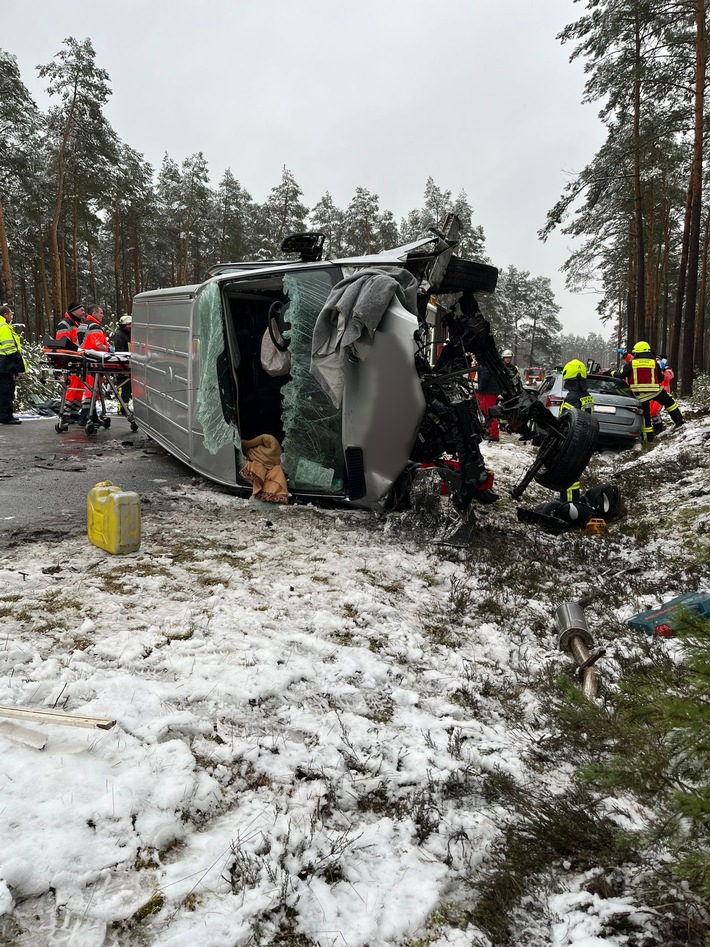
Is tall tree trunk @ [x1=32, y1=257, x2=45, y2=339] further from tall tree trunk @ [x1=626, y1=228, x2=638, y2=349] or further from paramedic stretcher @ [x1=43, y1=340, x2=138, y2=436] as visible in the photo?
tall tree trunk @ [x1=626, y1=228, x2=638, y2=349]

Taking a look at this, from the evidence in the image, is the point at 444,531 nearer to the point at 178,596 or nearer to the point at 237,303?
the point at 178,596

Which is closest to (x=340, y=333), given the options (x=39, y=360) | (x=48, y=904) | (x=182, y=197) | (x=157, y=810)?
(x=157, y=810)

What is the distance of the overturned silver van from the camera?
480cm

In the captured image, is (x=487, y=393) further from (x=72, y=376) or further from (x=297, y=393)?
(x=72, y=376)

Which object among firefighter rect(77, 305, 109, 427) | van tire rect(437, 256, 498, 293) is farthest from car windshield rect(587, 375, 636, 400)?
firefighter rect(77, 305, 109, 427)

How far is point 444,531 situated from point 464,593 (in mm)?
1152

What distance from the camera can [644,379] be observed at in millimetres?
10594

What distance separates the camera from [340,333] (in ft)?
15.8

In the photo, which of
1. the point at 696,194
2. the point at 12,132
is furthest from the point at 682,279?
the point at 12,132

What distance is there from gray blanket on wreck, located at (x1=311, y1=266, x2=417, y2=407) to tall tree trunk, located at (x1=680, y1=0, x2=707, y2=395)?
13279mm

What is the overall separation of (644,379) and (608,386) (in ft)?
1.99

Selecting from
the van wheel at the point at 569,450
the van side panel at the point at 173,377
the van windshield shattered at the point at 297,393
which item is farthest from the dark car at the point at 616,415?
the van side panel at the point at 173,377

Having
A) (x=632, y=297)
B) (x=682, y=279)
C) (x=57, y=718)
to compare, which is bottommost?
(x=57, y=718)

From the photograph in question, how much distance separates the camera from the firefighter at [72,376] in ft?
32.3
